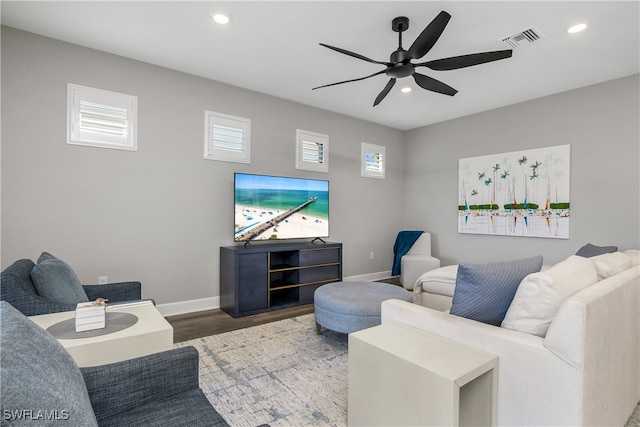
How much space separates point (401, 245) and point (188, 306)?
11.2 feet

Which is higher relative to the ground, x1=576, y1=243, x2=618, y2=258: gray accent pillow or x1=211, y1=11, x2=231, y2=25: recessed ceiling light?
x1=211, y1=11, x2=231, y2=25: recessed ceiling light

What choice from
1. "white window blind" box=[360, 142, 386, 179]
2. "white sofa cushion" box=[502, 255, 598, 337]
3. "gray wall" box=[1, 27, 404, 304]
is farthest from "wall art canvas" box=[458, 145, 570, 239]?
"white sofa cushion" box=[502, 255, 598, 337]

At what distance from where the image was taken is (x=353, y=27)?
2725 mm

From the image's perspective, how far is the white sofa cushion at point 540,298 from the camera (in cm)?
144

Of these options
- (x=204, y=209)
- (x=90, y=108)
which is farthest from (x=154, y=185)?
(x=90, y=108)

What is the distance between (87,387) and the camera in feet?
3.74

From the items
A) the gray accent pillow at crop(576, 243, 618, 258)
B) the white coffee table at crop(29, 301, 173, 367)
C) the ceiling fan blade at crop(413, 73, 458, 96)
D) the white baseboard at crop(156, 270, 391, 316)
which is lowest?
the white baseboard at crop(156, 270, 391, 316)

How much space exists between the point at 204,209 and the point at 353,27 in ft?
8.17

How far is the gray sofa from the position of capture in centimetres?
68

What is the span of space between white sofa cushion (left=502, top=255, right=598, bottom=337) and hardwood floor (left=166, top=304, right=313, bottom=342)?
2481 millimetres

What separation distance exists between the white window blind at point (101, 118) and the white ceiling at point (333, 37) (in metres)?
0.46

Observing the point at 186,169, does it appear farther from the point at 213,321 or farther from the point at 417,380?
the point at 417,380

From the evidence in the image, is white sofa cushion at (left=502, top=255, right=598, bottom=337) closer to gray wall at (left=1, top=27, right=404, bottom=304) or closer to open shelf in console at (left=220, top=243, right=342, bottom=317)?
open shelf in console at (left=220, top=243, right=342, bottom=317)

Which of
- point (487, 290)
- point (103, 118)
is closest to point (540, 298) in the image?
point (487, 290)
